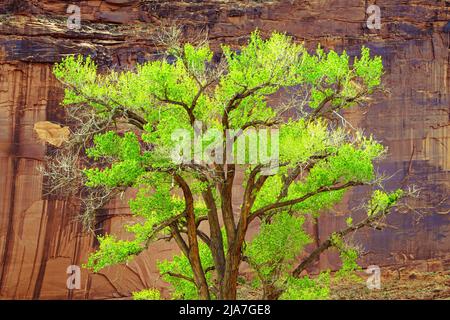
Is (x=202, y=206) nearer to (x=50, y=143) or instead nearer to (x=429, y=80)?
(x=50, y=143)

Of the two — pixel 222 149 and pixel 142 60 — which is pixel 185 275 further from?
pixel 142 60

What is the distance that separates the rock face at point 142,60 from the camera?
27.4 meters

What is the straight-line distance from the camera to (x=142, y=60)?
29094 millimetres

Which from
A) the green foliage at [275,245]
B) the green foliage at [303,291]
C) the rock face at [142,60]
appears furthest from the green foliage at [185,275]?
the rock face at [142,60]

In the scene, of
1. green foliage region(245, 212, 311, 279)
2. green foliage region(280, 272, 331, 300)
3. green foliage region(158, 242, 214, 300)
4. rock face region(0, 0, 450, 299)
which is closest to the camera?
green foliage region(280, 272, 331, 300)

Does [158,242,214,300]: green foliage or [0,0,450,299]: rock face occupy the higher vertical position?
[0,0,450,299]: rock face

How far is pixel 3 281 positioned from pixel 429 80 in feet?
59.8

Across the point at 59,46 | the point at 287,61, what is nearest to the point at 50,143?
the point at 59,46

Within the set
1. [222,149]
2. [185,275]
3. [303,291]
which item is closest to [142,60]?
[185,275]

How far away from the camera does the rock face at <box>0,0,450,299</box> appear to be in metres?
27.4

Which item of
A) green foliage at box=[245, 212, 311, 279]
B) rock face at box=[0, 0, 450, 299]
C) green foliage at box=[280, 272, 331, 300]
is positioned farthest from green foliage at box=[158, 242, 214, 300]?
rock face at box=[0, 0, 450, 299]

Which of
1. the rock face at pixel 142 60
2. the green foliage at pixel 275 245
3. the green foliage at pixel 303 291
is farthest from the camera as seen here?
the rock face at pixel 142 60

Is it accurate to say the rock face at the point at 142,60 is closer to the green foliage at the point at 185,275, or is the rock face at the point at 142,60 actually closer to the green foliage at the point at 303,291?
the green foliage at the point at 185,275

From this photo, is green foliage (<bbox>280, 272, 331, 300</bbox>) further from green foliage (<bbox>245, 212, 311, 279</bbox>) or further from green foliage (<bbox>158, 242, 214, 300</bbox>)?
green foliage (<bbox>158, 242, 214, 300</bbox>)
